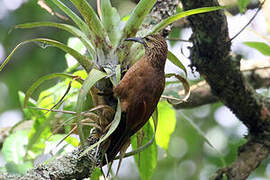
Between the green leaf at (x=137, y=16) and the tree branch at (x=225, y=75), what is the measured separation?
366 millimetres

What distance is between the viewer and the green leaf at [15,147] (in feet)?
6.69

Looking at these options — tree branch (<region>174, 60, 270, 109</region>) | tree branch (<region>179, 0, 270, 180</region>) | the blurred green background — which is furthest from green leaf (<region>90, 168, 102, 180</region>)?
the blurred green background

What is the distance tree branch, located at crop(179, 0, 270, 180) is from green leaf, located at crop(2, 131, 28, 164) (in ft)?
3.02

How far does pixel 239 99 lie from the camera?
200 cm

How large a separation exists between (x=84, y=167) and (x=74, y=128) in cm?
13

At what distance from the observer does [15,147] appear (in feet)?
6.81

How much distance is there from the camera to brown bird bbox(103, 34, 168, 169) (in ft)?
3.85

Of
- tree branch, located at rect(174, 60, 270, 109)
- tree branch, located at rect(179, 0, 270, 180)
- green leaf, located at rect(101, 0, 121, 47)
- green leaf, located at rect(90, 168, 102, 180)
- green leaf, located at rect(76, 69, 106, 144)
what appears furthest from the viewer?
tree branch, located at rect(174, 60, 270, 109)

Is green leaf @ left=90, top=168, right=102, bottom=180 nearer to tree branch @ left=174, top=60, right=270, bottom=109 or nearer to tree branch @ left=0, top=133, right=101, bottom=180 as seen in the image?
tree branch @ left=0, top=133, right=101, bottom=180

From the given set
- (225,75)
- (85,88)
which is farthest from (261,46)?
(85,88)

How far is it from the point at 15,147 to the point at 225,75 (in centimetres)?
105

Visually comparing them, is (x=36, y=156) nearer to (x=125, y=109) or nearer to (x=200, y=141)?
(x=125, y=109)

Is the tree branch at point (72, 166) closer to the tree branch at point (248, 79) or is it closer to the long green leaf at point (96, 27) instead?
the long green leaf at point (96, 27)

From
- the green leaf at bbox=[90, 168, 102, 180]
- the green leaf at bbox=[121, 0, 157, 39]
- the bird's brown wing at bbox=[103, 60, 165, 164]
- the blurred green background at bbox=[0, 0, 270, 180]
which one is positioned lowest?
the blurred green background at bbox=[0, 0, 270, 180]
